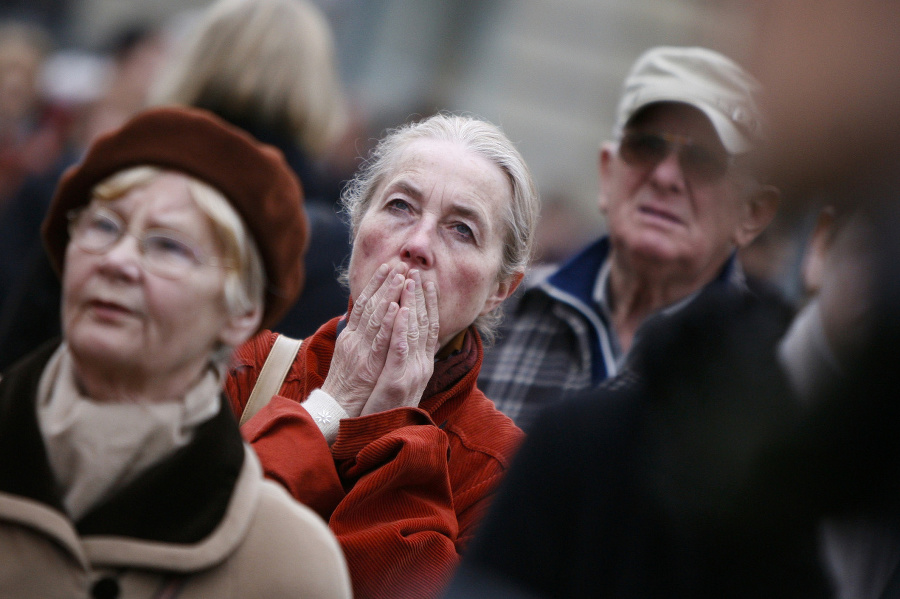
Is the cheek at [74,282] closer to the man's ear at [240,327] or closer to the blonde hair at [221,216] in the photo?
the blonde hair at [221,216]

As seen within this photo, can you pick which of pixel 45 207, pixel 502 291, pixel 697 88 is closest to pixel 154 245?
pixel 502 291

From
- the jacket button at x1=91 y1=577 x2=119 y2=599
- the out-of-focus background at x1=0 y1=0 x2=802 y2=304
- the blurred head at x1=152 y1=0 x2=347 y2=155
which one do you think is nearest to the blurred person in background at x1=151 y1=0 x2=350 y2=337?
the blurred head at x1=152 y1=0 x2=347 y2=155

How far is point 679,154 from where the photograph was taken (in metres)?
3.71

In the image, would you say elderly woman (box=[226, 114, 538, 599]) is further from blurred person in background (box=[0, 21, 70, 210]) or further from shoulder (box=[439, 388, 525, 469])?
blurred person in background (box=[0, 21, 70, 210])

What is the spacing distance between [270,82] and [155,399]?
1.96 m

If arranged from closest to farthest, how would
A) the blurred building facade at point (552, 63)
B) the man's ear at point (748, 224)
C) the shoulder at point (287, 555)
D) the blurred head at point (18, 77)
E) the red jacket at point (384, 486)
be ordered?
the shoulder at point (287, 555), the red jacket at point (384, 486), the man's ear at point (748, 224), the blurred head at point (18, 77), the blurred building facade at point (552, 63)

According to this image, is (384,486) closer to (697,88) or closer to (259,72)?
(259,72)

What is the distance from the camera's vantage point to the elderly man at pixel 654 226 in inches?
143

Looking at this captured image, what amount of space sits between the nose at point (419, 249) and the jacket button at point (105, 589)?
1.24 m

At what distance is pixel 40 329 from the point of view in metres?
3.22

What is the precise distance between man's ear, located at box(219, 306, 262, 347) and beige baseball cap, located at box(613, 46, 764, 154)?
2011 millimetres

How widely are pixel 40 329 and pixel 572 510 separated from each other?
7.17 ft

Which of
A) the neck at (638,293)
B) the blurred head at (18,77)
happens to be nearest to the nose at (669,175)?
the neck at (638,293)

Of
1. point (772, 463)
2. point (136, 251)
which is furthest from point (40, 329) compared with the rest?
point (772, 463)
